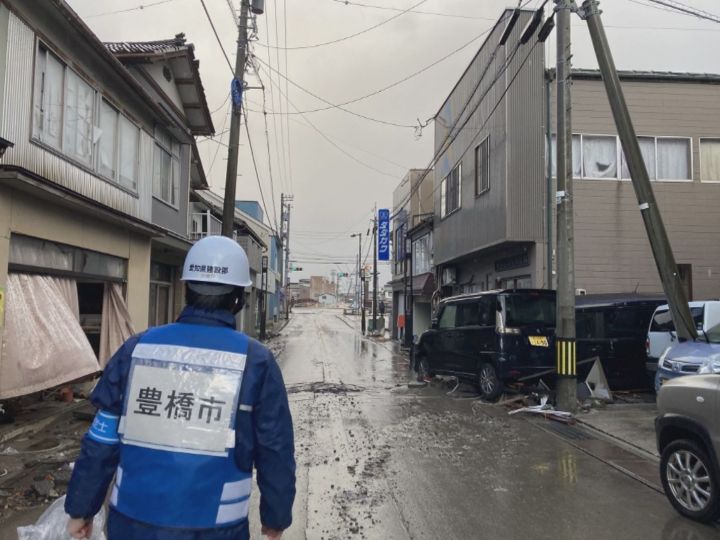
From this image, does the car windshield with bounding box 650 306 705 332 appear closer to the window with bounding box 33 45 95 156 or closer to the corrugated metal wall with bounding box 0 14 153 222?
the corrugated metal wall with bounding box 0 14 153 222

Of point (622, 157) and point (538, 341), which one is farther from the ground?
point (622, 157)

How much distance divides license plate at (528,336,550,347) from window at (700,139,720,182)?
9381 millimetres

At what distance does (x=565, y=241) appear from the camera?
407 inches

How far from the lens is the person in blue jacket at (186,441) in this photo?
220cm

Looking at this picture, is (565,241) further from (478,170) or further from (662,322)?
(478,170)

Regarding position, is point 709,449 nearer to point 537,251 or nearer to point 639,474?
point 639,474

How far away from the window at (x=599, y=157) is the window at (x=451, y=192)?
525 centimetres

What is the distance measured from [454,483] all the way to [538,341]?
5.59 meters

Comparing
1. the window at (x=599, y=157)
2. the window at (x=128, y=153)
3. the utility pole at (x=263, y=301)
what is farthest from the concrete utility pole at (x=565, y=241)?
the utility pole at (x=263, y=301)

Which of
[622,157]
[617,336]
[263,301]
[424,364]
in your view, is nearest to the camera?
[617,336]

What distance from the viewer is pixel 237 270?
2.61m

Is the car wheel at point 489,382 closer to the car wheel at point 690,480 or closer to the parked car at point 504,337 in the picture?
the parked car at point 504,337

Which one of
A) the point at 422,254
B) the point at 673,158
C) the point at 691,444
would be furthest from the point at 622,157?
the point at 422,254

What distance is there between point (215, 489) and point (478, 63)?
18918mm
